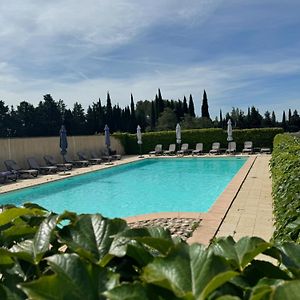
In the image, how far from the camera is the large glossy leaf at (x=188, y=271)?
77 cm

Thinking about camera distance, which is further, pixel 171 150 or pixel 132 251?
pixel 171 150

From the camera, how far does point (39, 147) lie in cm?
2389

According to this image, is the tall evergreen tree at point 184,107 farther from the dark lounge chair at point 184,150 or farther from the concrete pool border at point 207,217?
the concrete pool border at point 207,217

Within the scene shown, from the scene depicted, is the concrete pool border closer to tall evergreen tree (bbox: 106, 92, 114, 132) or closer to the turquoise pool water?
the turquoise pool water

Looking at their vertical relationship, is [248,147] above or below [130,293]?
below

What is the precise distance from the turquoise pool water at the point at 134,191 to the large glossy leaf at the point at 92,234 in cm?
1122

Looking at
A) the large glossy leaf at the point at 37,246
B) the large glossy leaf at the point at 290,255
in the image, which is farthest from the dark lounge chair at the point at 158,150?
the large glossy leaf at the point at 290,255

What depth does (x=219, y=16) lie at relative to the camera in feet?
66.2

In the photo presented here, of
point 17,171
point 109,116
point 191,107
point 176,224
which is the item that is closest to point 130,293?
point 176,224

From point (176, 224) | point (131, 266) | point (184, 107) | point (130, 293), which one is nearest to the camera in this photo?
point (130, 293)

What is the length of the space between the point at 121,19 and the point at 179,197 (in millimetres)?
9678

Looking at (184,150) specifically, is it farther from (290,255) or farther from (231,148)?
(290,255)

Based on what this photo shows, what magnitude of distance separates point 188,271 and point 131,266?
28cm

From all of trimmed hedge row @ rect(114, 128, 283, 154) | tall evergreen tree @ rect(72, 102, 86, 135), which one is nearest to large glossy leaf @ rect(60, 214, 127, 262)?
trimmed hedge row @ rect(114, 128, 283, 154)
